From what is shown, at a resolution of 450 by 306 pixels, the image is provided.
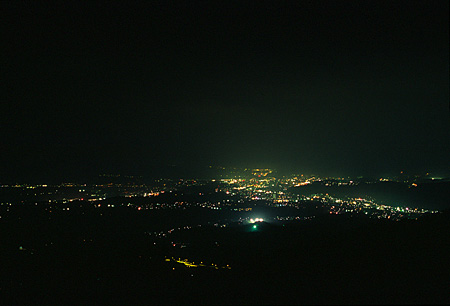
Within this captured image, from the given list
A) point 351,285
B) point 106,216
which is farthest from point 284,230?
point 106,216

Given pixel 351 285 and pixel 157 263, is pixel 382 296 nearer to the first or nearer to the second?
pixel 351 285

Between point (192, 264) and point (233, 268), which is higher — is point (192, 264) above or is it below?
below

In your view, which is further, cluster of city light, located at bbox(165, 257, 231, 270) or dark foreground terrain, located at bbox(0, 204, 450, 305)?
cluster of city light, located at bbox(165, 257, 231, 270)

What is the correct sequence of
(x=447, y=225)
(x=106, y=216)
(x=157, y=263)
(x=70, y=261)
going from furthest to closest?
(x=106, y=216), (x=70, y=261), (x=157, y=263), (x=447, y=225)

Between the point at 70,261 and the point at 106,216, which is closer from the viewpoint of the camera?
the point at 70,261

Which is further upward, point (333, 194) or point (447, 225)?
point (447, 225)

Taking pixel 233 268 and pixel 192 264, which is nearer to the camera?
pixel 233 268

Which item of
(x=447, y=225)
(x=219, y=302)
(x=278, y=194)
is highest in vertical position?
(x=447, y=225)

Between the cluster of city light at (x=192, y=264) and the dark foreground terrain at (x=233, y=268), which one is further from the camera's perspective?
the cluster of city light at (x=192, y=264)
